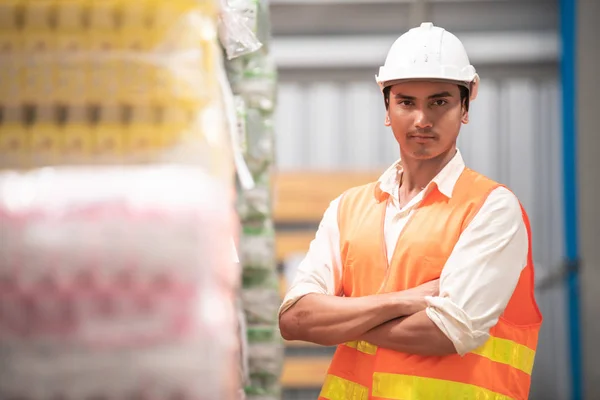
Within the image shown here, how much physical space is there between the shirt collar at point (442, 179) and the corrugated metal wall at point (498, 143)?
5946 millimetres

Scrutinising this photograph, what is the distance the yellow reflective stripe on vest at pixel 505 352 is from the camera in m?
2.50

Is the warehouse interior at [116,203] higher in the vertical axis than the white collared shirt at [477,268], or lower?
higher

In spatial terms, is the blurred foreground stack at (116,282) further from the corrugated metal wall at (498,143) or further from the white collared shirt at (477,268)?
the corrugated metal wall at (498,143)

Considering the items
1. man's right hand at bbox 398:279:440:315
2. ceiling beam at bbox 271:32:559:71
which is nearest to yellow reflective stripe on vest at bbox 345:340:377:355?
man's right hand at bbox 398:279:440:315

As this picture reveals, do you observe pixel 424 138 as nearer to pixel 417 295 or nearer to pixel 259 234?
pixel 417 295

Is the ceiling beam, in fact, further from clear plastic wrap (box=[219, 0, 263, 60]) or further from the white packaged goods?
the white packaged goods

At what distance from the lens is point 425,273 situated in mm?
2539

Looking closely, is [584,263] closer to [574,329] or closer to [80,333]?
[574,329]

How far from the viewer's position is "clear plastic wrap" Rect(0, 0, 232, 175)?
161 cm

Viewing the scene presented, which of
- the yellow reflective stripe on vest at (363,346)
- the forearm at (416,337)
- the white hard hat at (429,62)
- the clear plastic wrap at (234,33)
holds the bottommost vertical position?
the yellow reflective stripe on vest at (363,346)

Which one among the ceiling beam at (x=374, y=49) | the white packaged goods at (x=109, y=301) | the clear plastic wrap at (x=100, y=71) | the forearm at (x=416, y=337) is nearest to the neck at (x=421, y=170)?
the forearm at (x=416, y=337)

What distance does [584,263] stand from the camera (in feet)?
27.4

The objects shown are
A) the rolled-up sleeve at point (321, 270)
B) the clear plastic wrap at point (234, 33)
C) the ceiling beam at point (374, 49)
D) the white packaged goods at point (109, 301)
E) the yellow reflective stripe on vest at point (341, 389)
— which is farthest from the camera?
the ceiling beam at point (374, 49)

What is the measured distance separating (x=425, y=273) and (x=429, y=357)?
26cm
